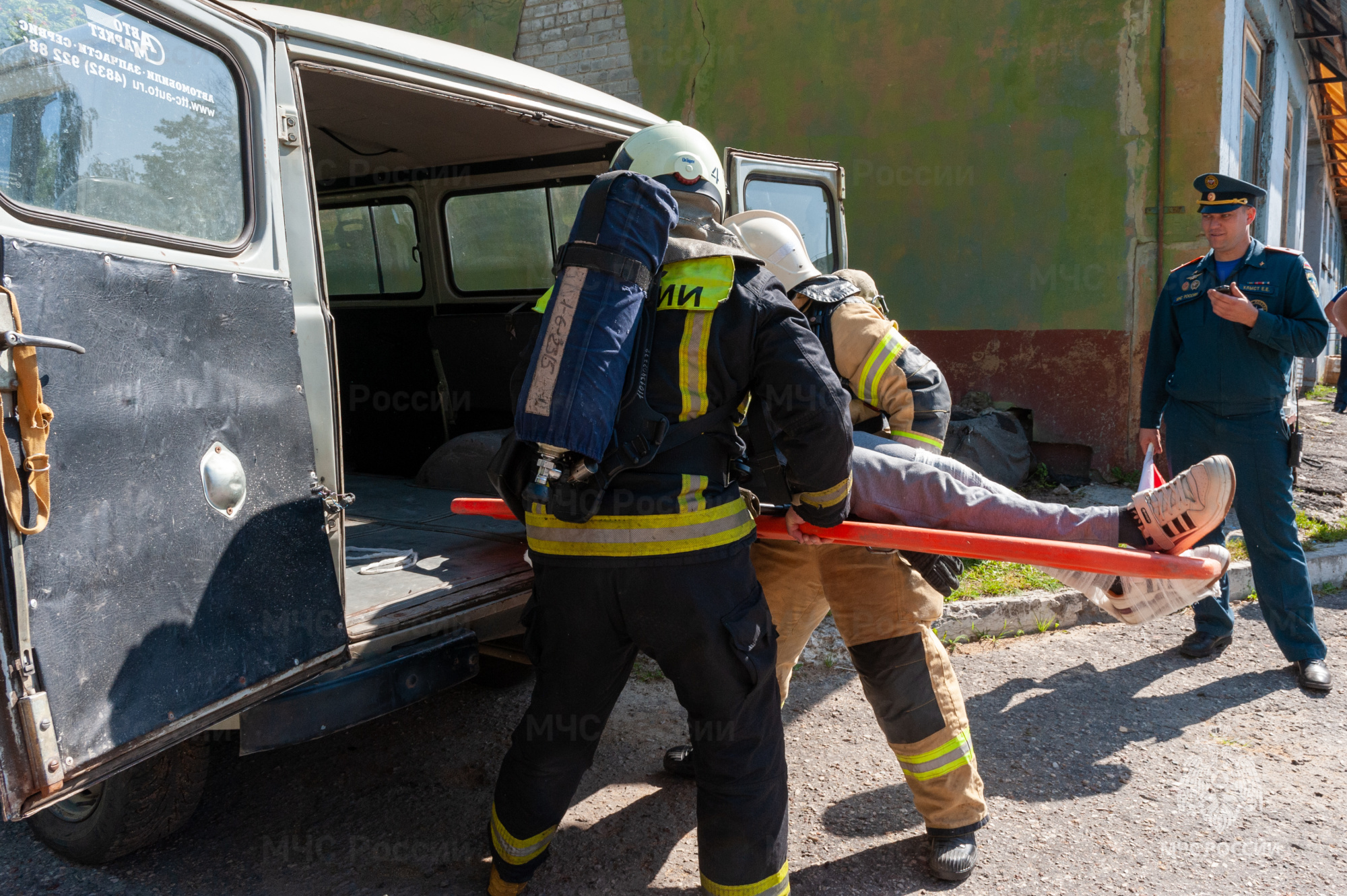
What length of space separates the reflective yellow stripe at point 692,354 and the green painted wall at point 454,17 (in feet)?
28.2

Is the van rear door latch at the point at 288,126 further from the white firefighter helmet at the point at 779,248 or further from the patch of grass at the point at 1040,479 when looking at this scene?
the patch of grass at the point at 1040,479

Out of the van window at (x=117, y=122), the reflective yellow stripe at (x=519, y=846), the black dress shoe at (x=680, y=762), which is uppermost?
the van window at (x=117, y=122)

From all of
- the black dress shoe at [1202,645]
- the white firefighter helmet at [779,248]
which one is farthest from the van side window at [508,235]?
the black dress shoe at [1202,645]

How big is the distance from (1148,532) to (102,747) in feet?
8.45

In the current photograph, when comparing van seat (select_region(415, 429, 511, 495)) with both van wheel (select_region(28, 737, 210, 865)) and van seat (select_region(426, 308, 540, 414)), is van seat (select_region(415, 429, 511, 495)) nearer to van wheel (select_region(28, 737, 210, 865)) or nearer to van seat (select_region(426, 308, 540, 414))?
van seat (select_region(426, 308, 540, 414))

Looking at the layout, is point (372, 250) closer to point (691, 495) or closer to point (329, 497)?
point (329, 497)

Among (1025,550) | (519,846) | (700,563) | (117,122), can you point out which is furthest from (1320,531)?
(117,122)

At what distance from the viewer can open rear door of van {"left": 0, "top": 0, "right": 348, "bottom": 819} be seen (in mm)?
1779

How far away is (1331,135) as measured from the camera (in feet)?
47.2

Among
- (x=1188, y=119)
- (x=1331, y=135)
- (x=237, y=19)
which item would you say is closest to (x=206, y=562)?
(x=237, y=19)

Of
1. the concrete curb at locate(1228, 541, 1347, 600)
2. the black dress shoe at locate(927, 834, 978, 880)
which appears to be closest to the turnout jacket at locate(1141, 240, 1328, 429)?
the concrete curb at locate(1228, 541, 1347, 600)

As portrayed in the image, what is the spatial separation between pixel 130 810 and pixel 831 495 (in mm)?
2105

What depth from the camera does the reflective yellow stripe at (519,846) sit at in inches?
96.6

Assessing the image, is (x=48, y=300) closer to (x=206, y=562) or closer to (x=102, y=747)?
(x=206, y=562)
